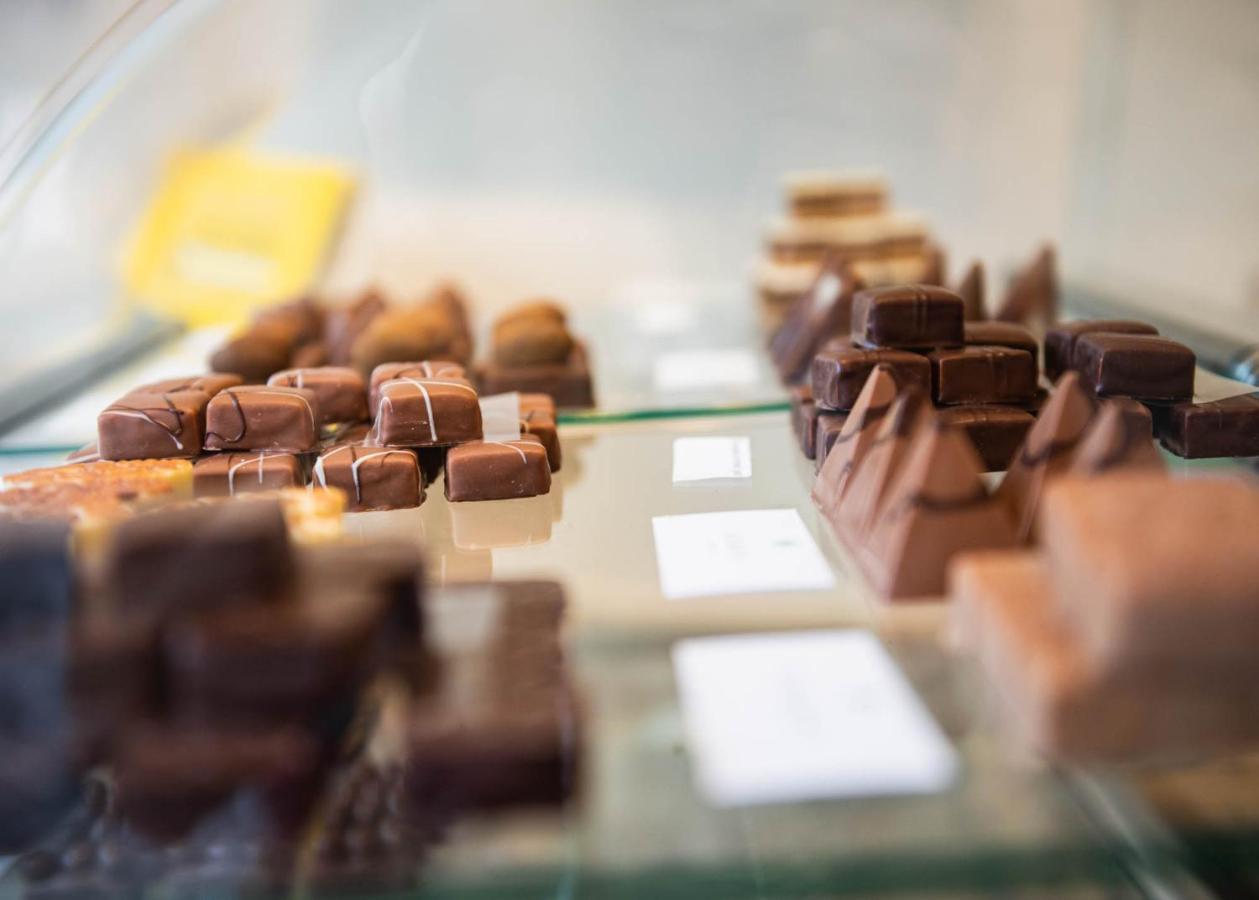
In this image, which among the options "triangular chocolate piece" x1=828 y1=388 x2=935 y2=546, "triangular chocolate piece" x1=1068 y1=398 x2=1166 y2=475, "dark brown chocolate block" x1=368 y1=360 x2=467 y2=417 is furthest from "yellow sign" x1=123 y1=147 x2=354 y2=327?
"triangular chocolate piece" x1=1068 y1=398 x2=1166 y2=475

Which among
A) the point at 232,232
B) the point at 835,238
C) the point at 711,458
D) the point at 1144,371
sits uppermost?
the point at 232,232

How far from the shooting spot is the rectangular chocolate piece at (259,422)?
190 centimetres

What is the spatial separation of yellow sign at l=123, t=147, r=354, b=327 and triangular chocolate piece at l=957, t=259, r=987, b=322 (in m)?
2.04

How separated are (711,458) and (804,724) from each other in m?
1.05

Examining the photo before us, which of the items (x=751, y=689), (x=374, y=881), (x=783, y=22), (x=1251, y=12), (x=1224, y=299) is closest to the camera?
(x=374, y=881)

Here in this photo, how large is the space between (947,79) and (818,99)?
42 cm

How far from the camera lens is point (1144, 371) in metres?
1.92

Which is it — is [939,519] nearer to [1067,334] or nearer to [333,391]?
[1067,334]

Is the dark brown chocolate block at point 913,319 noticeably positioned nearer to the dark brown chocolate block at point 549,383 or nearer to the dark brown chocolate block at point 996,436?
the dark brown chocolate block at point 996,436

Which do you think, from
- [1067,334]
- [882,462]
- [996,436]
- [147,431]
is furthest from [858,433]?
[147,431]

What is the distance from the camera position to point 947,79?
3521 millimetres

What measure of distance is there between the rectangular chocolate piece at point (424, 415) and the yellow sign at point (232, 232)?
1703mm

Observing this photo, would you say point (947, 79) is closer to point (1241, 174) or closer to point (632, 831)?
point (1241, 174)

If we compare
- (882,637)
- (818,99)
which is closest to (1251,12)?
(818,99)
